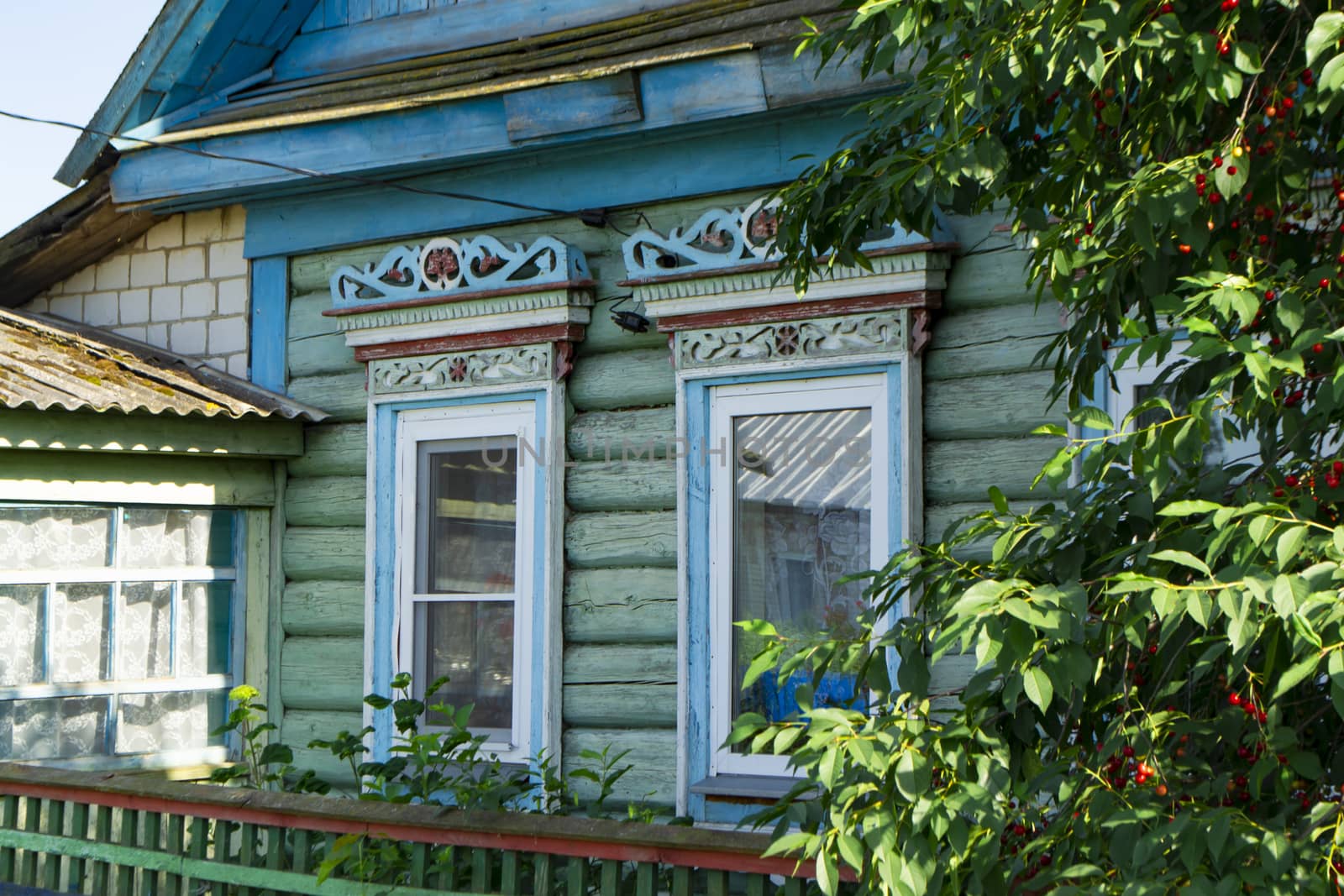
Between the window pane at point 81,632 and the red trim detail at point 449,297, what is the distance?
1.49m

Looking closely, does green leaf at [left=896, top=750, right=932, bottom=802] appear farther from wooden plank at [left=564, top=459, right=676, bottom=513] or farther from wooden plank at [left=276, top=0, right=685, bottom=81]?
wooden plank at [left=276, top=0, right=685, bottom=81]

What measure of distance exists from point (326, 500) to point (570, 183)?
173 cm

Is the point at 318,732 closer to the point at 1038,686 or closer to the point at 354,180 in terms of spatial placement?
the point at 354,180

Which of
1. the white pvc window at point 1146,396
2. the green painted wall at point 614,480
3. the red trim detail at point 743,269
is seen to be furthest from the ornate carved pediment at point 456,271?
the white pvc window at point 1146,396

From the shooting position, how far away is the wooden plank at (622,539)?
215 inches

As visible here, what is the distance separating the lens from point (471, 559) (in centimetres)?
597

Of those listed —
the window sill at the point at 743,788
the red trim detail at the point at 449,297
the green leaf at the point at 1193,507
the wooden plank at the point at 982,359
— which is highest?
the red trim detail at the point at 449,297

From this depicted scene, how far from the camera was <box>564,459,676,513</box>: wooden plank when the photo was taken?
5.46 metres

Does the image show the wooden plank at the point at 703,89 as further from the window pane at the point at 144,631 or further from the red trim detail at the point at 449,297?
the window pane at the point at 144,631

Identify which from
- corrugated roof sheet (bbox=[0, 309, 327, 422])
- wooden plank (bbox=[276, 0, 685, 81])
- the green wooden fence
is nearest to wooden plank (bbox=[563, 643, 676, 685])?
the green wooden fence

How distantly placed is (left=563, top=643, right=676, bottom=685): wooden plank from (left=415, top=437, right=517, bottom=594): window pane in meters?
0.47

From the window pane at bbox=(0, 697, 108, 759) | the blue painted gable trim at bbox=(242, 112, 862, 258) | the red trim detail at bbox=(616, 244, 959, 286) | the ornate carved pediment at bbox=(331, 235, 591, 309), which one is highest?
the blue painted gable trim at bbox=(242, 112, 862, 258)

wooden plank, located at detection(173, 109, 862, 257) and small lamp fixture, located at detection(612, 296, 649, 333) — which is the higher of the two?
wooden plank, located at detection(173, 109, 862, 257)

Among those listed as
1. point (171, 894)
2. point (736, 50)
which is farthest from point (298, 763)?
point (736, 50)
